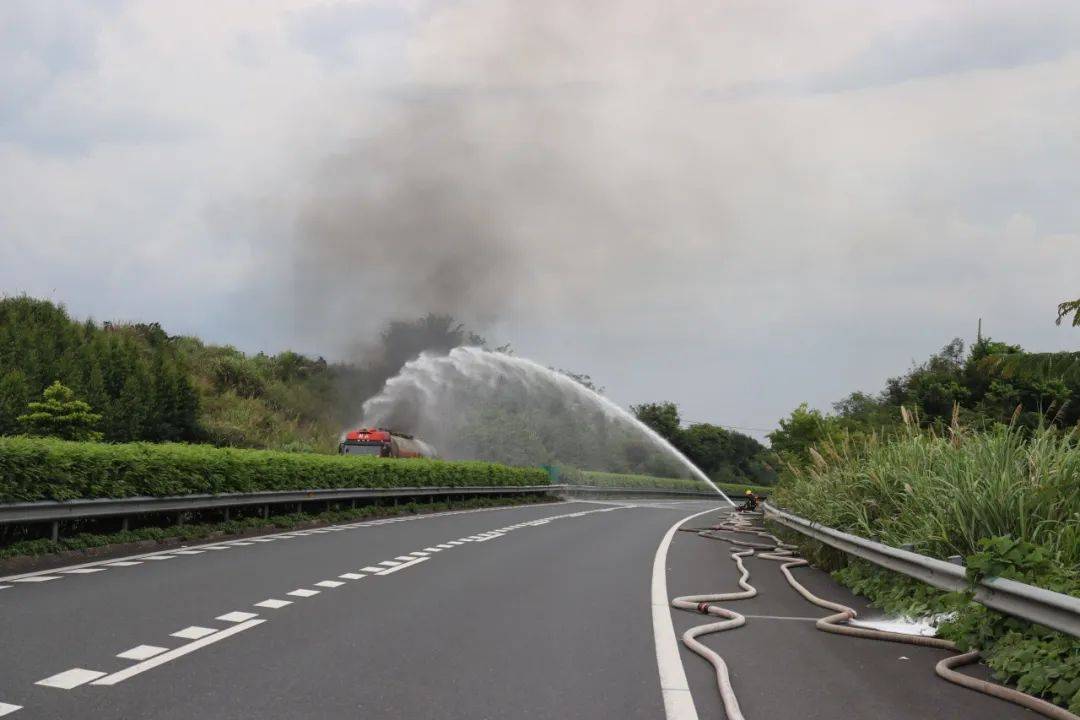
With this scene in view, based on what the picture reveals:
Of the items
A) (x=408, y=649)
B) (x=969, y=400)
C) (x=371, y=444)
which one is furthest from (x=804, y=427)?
(x=969, y=400)

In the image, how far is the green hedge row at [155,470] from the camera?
37.3 feet

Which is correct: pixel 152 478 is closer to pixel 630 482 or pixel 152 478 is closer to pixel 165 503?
pixel 165 503

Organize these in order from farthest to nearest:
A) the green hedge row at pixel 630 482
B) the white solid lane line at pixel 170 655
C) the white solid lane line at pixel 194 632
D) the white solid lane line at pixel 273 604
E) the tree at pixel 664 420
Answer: the tree at pixel 664 420 < the green hedge row at pixel 630 482 < the white solid lane line at pixel 273 604 < the white solid lane line at pixel 194 632 < the white solid lane line at pixel 170 655

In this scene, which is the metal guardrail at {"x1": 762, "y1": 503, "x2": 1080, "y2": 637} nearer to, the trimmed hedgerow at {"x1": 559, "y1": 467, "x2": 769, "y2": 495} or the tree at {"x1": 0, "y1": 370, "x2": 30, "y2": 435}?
the tree at {"x1": 0, "y1": 370, "x2": 30, "y2": 435}

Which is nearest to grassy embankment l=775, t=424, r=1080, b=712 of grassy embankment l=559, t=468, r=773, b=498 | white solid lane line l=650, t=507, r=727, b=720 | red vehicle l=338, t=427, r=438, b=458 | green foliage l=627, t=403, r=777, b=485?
white solid lane line l=650, t=507, r=727, b=720

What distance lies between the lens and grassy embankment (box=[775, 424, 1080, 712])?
579 centimetres

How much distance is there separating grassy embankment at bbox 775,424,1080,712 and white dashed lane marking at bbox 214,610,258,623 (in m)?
5.61

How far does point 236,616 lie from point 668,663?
3707mm

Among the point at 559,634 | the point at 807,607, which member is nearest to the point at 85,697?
the point at 559,634

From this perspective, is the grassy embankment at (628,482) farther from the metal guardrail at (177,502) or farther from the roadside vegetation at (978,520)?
the roadside vegetation at (978,520)

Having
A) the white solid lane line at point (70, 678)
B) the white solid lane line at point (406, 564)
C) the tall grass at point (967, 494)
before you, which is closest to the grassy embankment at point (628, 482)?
the tall grass at point (967, 494)

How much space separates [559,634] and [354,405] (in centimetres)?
7363

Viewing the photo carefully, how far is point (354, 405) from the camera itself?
7919 cm

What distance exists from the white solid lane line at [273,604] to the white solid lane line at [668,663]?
340cm
